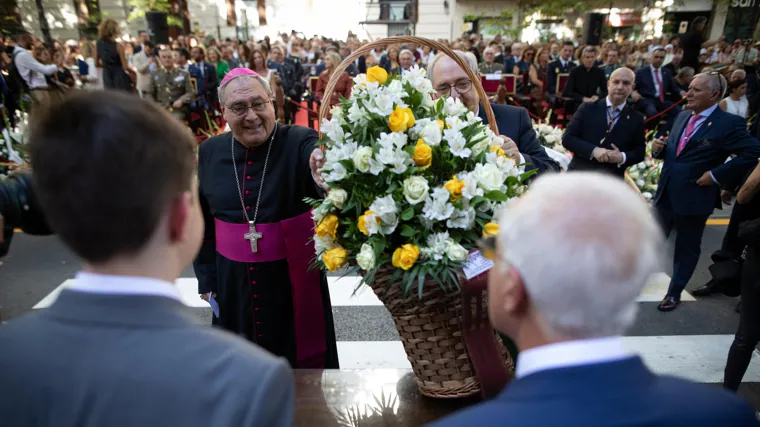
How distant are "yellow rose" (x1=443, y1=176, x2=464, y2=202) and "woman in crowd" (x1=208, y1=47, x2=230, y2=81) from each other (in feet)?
33.1

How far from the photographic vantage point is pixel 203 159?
8.11 feet

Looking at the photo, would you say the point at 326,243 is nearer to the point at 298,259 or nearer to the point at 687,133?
the point at 298,259

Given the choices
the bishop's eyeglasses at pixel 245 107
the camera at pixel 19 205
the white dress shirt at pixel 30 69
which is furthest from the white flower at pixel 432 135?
the white dress shirt at pixel 30 69

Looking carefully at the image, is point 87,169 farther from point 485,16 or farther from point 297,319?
point 485,16

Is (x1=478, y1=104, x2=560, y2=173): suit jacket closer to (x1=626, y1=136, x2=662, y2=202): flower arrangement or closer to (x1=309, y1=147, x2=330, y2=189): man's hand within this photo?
(x1=309, y1=147, x2=330, y2=189): man's hand

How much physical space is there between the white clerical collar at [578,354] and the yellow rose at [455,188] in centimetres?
64

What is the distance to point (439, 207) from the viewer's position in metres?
1.34

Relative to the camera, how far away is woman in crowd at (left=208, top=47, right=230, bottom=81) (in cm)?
1066

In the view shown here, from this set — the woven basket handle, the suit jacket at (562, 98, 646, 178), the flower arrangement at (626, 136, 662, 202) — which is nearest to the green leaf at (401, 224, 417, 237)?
the woven basket handle

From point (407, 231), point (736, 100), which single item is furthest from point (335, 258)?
point (736, 100)

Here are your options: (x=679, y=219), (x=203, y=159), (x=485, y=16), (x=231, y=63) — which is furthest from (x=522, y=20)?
(x=203, y=159)

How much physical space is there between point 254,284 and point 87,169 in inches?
64.0

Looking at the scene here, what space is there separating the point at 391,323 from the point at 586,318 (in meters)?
3.24

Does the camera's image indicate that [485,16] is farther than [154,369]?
Yes
